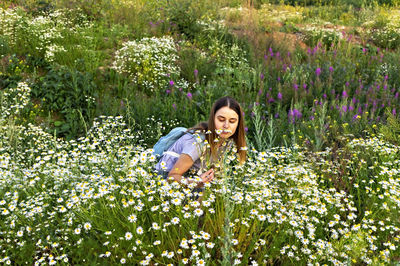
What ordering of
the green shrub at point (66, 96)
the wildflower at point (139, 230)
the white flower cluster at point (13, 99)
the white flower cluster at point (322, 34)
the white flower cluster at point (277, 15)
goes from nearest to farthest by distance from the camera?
the wildflower at point (139, 230), the white flower cluster at point (13, 99), the green shrub at point (66, 96), the white flower cluster at point (322, 34), the white flower cluster at point (277, 15)

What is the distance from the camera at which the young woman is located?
3.44 meters

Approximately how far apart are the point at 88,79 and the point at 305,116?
3.53m

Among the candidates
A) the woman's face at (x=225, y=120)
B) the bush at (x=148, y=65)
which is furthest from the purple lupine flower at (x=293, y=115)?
the bush at (x=148, y=65)

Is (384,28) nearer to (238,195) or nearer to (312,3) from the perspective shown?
(312,3)

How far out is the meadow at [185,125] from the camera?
2553 mm

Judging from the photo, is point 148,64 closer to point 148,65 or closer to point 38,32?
point 148,65

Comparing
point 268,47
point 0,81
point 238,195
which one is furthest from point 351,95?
point 0,81

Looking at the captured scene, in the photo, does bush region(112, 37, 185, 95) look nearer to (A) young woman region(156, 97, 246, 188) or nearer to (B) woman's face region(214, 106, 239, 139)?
(A) young woman region(156, 97, 246, 188)

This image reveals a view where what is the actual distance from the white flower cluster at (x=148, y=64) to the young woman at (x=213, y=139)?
2674mm

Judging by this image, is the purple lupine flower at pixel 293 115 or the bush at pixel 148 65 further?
the bush at pixel 148 65

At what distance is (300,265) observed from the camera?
8.21 ft

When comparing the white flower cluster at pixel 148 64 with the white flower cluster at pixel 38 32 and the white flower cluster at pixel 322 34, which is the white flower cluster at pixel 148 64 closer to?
the white flower cluster at pixel 38 32

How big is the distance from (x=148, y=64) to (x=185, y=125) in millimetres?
1872

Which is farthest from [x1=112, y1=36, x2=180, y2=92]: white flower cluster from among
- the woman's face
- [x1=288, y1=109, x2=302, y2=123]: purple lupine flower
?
the woman's face
